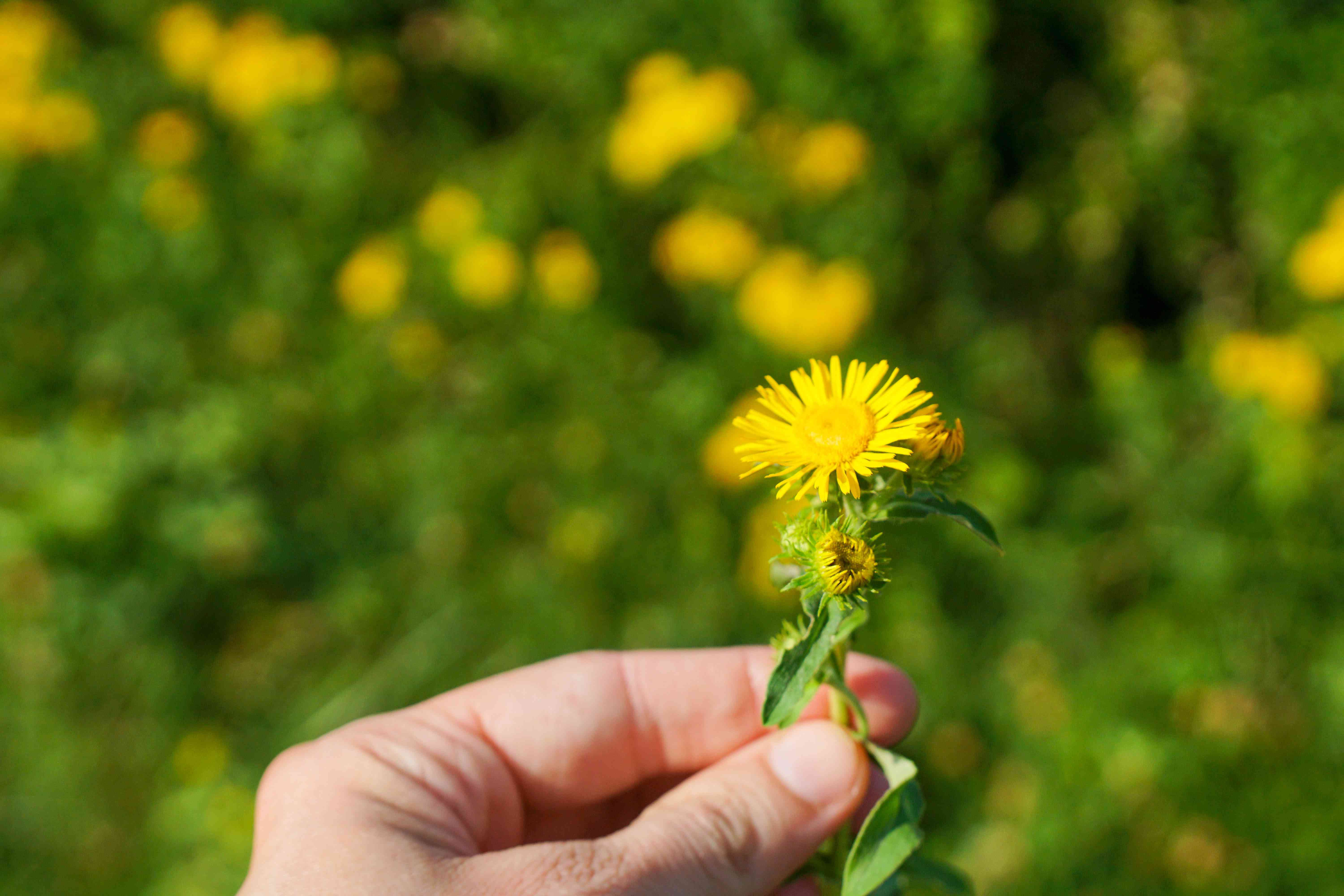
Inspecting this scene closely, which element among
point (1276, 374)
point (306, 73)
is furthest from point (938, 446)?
point (306, 73)

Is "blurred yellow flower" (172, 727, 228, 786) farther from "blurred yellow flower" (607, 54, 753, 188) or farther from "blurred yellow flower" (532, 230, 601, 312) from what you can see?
"blurred yellow flower" (607, 54, 753, 188)

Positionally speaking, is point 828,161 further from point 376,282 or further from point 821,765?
point 821,765

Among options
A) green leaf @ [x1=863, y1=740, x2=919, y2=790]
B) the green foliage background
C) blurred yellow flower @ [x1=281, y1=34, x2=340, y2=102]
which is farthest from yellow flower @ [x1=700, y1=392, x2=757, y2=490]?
blurred yellow flower @ [x1=281, y1=34, x2=340, y2=102]

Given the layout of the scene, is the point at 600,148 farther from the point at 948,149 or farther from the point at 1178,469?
the point at 1178,469

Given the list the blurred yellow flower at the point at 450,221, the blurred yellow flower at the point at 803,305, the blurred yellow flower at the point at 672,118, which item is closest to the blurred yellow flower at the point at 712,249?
the blurred yellow flower at the point at 803,305

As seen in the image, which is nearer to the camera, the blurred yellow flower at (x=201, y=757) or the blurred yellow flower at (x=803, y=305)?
the blurred yellow flower at (x=803, y=305)

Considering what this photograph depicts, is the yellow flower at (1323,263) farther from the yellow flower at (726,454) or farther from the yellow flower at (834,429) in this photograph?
the yellow flower at (834,429)
